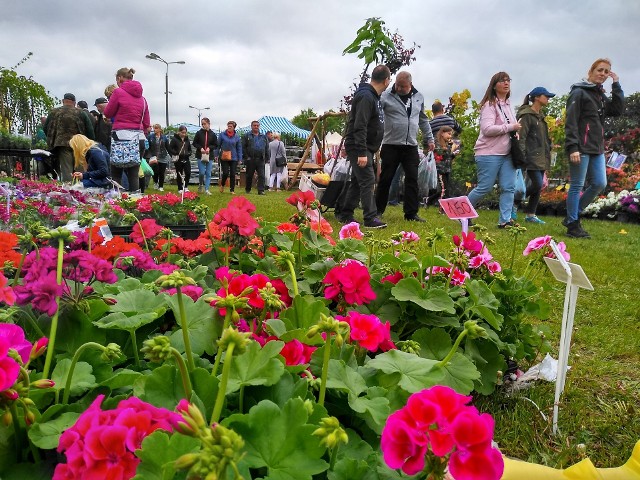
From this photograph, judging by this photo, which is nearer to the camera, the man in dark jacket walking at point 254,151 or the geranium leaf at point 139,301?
the geranium leaf at point 139,301

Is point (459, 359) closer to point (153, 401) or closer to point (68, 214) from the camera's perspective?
point (153, 401)

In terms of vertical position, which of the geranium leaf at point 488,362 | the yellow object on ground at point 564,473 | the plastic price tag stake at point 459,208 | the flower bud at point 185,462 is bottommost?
the yellow object on ground at point 564,473

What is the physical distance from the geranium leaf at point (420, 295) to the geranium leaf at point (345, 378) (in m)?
0.51

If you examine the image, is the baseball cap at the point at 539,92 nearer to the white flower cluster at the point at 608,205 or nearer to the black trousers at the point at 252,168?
the white flower cluster at the point at 608,205

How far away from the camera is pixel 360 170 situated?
17.6 ft

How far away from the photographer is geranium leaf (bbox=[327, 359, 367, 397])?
94 centimetres

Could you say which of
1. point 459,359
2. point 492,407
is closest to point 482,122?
point 492,407

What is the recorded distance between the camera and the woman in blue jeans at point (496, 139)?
570 centimetres

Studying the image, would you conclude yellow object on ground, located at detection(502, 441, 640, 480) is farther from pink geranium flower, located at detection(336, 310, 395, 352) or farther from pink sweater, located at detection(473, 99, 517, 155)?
pink sweater, located at detection(473, 99, 517, 155)

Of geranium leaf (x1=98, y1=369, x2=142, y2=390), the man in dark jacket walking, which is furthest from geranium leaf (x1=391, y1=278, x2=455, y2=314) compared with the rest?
the man in dark jacket walking

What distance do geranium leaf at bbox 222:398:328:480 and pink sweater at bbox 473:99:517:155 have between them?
5466mm

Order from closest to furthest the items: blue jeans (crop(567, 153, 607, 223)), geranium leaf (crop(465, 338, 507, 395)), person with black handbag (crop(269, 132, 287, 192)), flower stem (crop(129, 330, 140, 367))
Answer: flower stem (crop(129, 330, 140, 367)) → geranium leaf (crop(465, 338, 507, 395)) → blue jeans (crop(567, 153, 607, 223)) → person with black handbag (crop(269, 132, 287, 192))

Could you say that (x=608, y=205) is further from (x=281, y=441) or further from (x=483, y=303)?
(x=281, y=441)

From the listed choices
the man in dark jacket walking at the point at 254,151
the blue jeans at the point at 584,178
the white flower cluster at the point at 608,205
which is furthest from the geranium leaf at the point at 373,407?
the man in dark jacket walking at the point at 254,151
